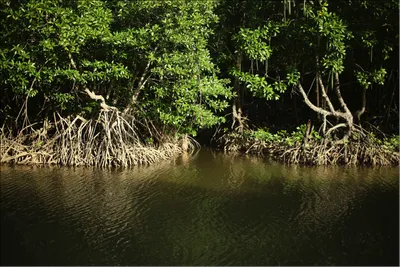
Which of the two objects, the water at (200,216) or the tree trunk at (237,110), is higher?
the tree trunk at (237,110)

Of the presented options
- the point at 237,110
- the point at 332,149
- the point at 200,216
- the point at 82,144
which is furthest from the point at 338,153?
the point at 82,144

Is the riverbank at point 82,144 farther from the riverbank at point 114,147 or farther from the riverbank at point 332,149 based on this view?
the riverbank at point 332,149

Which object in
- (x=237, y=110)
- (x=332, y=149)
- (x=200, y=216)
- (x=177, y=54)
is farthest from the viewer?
(x=237, y=110)

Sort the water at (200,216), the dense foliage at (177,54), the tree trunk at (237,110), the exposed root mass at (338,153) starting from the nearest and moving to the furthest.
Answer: the water at (200,216), the dense foliage at (177,54), the exposed root mass at (338,153), the tree trunk at (237,110)

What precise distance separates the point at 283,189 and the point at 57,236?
Answer: 153 inches

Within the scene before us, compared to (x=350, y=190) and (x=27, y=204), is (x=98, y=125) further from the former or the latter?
(x=350, y=190)

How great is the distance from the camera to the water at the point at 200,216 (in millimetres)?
4945

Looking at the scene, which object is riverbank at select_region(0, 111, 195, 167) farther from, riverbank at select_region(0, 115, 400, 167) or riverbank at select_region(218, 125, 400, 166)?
riverbank at select_region(218, 125, 400, 166)

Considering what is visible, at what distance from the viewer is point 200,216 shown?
6.20 metres

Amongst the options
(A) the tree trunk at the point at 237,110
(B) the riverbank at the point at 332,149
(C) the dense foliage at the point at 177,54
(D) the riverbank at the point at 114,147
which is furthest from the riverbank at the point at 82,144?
(B) the riverbank at the point at 332,149

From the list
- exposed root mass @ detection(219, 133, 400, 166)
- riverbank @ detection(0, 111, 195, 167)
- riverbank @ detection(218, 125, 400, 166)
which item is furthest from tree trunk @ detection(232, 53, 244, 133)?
riverbank @ detection(0, 111, 195, 167)

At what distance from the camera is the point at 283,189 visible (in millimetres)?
7527

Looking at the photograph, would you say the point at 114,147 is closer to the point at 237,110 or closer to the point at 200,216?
the point at 200,216

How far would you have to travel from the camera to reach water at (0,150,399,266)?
495cm
